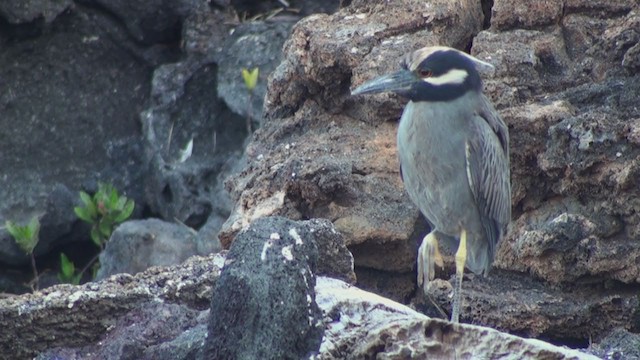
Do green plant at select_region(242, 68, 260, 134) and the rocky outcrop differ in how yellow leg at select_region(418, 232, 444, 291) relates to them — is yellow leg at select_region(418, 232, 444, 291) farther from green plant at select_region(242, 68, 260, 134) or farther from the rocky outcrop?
green plant at select_region(242, 68, 260, 134)

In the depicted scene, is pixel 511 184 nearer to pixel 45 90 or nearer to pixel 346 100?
pixel 346 100

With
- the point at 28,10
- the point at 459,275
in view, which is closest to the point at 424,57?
the point at 459,275

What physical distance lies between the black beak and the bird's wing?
365 millimetres

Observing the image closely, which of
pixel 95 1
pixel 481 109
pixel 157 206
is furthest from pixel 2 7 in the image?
pixel 481 109

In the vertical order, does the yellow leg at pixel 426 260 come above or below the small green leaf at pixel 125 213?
above

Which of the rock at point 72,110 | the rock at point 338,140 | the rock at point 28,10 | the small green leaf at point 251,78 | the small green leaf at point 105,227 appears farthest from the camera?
the rock at point 72,110

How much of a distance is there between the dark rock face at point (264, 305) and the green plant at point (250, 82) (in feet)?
11.2

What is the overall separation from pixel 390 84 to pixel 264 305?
1711 mm

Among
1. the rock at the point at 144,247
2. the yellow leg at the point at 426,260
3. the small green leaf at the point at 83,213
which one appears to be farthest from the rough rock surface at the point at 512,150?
the small green leaf at the point at 83,213

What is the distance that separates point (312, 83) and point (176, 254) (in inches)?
56.9

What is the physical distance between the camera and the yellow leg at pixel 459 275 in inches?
255

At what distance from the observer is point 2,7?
9227 millimetres

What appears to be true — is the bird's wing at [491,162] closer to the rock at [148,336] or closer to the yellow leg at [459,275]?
the yellow leg at [459,275]

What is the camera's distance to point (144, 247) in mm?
8406
